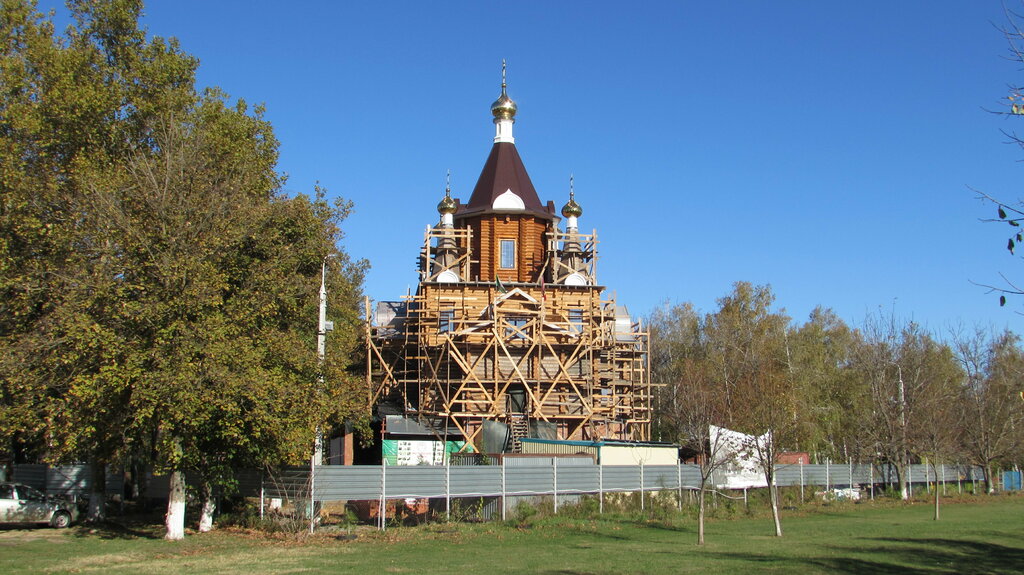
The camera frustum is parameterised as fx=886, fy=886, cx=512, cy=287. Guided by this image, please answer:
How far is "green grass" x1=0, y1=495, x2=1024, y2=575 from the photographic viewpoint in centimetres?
1591

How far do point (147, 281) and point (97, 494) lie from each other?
25.0 ft

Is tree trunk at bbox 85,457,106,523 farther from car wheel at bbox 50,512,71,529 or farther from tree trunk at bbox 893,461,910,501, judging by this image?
tree trunk at bbox 893,461,910,501

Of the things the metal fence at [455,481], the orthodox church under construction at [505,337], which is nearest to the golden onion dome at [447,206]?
the orthodox church under construction at [505,337]

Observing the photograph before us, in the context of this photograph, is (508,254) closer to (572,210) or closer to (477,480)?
(572,210)

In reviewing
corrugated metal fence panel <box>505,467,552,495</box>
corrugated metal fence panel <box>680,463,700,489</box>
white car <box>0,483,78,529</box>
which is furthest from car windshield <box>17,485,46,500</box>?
corrugated metal fence panel <box>680,463,700,489</box>

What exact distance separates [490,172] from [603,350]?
12.8m

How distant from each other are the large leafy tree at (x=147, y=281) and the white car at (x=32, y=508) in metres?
1.48

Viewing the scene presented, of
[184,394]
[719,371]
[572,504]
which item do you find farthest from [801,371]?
[184,394]

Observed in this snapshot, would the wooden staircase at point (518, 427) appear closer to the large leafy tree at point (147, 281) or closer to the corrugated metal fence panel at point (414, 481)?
the large leafy tree at point (147, 281)

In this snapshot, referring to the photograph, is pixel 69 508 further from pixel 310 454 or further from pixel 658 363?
pixel 658 363

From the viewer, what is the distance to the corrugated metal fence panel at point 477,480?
895 inches

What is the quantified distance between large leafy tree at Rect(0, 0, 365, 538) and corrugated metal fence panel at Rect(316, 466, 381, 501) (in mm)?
836

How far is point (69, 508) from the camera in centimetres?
2383

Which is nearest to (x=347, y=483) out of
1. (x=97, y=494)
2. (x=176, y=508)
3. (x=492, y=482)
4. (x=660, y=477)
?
(x=176, y=508)
